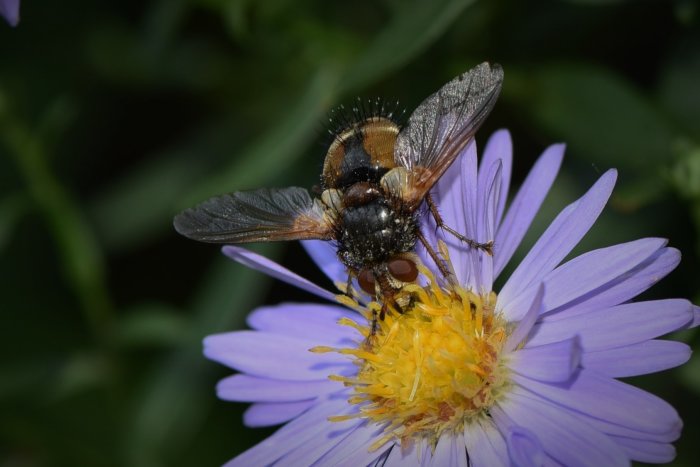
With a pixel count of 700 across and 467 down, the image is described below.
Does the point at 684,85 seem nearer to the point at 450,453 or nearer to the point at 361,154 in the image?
the point at 361,154

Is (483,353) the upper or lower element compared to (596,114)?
lower

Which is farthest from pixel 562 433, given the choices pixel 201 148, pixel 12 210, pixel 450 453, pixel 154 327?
pixel 201 148

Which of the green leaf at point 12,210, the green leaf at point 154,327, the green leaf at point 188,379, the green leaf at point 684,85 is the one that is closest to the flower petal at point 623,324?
the green leaf at point 684,85

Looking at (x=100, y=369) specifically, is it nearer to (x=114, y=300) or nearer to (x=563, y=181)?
(x=114, y=300)

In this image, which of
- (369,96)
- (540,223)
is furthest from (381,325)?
(369,96)

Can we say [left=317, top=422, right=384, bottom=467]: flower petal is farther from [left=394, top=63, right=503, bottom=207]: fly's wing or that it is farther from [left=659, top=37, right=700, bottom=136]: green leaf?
[left=659, top=37, right=700, bottom=136]: green leaf

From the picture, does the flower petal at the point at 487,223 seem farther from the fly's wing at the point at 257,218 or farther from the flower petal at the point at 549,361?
the fly's wing at the point at 257,218
